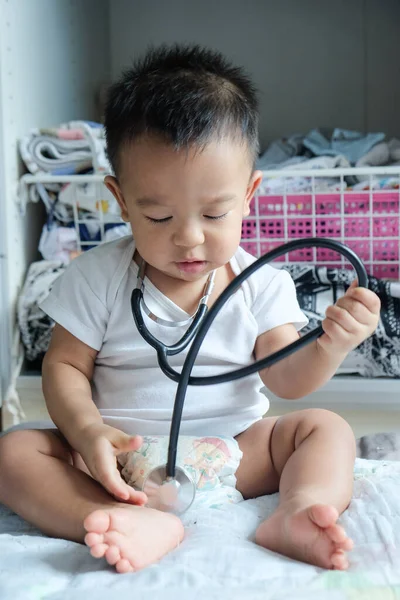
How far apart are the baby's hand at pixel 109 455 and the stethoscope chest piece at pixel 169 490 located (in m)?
0.03

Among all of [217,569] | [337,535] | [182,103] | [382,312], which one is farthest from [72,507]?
[382,312]

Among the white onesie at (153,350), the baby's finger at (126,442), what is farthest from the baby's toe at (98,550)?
the white onesie at (153,350)

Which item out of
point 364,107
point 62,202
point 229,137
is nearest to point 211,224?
point 229,137

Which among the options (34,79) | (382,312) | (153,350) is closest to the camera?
(153,350)

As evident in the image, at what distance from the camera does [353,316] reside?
0.75 m

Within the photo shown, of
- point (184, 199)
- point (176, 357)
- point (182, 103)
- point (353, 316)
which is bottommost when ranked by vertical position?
point (176, 357)

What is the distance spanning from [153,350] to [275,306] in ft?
0.55

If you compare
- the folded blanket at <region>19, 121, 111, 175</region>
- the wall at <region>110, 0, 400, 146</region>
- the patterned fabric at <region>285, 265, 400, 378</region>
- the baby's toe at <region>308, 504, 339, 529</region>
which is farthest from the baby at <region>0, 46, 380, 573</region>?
the wall at <region>110, 0, 400, 146</region>

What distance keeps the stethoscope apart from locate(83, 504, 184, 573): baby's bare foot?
0.04 meters

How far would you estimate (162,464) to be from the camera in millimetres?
845

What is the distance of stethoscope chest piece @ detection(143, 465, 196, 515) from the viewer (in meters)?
0.78

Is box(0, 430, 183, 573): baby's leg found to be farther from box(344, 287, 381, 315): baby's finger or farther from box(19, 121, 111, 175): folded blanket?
box(19, 121, 111, 175): folded blanket

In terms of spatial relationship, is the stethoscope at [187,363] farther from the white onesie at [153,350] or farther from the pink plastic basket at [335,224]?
the pink plastic basket at [335,224]

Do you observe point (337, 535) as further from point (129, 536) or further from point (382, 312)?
point (382, 312)
